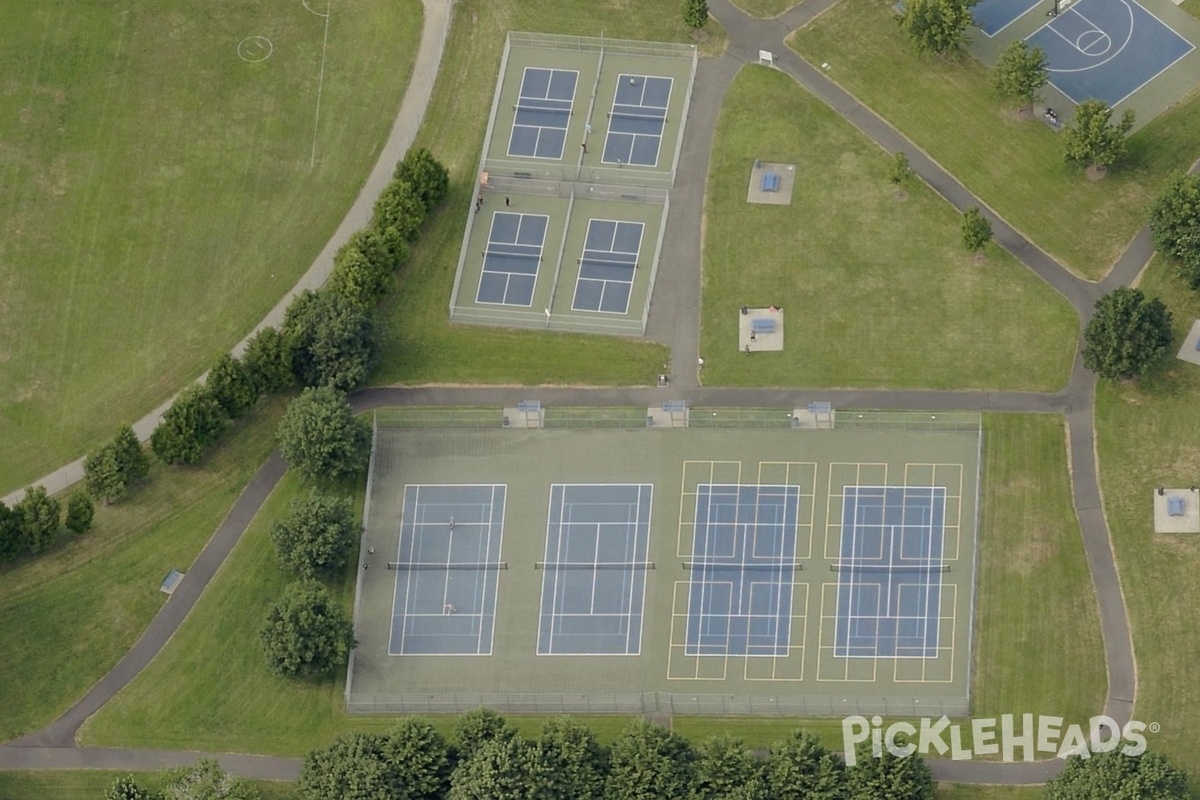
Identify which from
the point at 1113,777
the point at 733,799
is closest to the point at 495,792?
the point at 733,799

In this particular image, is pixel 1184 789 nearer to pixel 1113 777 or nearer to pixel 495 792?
pixel 1113 777

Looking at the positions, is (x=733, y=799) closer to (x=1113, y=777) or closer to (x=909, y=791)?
(x=909, y=791)

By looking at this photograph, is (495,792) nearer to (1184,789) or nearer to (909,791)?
(909,791)

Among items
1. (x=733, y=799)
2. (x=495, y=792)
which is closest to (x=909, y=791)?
(x=733, y=799)
